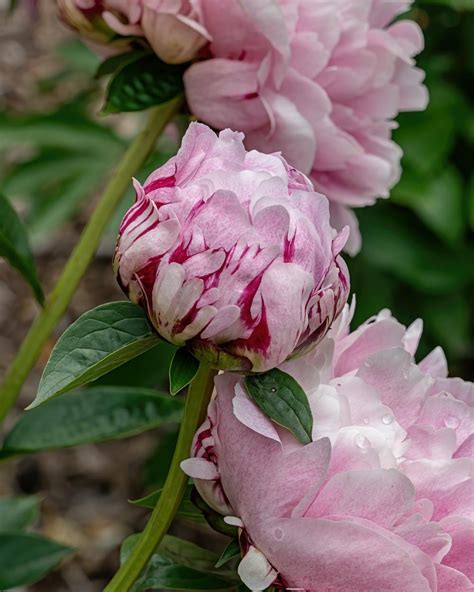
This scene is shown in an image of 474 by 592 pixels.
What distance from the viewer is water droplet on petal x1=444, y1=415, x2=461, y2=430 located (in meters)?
0.50

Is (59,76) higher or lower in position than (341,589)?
lower

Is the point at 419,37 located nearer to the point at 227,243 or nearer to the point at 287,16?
the point at 287,16

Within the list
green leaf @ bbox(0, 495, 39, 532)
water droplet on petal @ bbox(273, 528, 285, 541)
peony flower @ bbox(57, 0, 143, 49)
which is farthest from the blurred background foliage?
water droplet on petal @ bbox(273, 528, 285, 541)

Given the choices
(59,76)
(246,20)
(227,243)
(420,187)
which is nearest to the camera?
(227,243)

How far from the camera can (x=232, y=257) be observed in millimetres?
443

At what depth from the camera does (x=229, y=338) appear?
454mm

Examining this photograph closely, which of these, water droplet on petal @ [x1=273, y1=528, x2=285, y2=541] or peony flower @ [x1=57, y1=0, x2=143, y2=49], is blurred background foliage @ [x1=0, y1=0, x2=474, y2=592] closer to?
peony flower @ [x1=57, y1=0, x2=143, y2=49]

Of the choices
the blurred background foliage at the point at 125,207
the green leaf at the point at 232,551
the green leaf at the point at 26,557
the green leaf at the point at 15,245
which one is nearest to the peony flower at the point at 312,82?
the green leaf at the point at 15,245

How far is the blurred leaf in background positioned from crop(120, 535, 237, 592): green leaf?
3.10 feet

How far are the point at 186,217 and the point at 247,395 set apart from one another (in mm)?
83

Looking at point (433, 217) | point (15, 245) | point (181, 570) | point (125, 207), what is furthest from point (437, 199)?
point (181, 570)

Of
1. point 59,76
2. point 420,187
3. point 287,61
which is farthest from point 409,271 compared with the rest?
point 287,61

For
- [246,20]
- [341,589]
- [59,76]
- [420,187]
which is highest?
[246,20]

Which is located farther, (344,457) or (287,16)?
(287,16)
